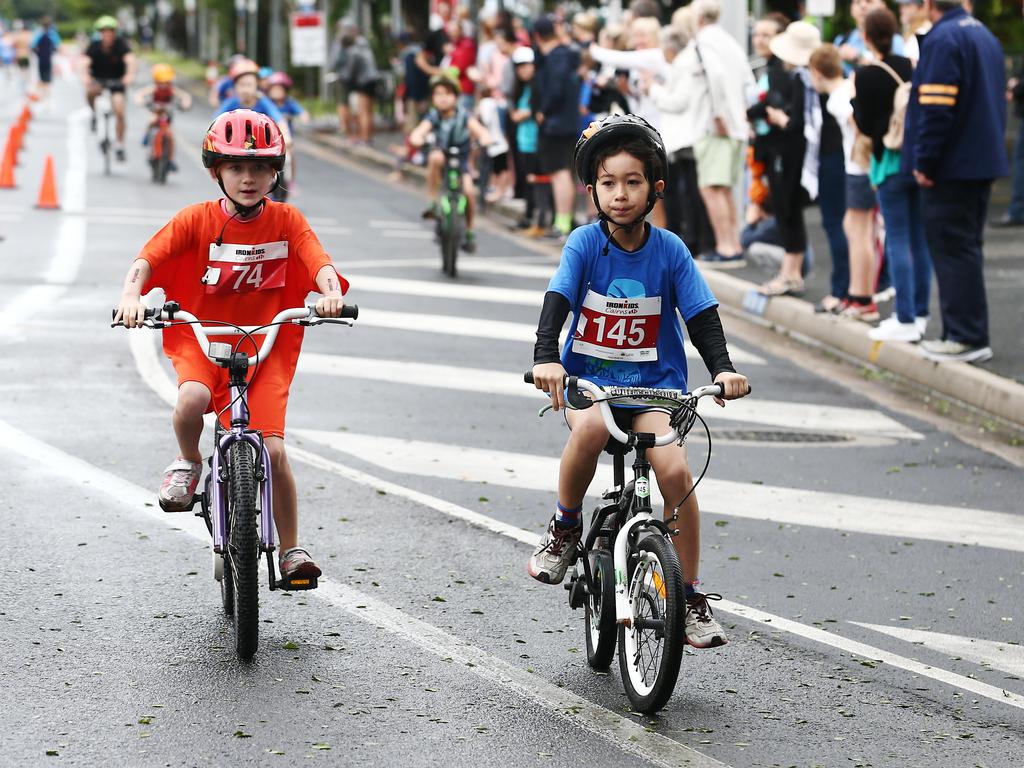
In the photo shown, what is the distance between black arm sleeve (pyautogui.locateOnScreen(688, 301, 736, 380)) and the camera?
5.84m

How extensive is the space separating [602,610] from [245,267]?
1.82 metres

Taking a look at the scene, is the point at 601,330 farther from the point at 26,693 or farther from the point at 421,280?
the point at 421,280

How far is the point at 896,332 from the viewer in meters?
13.0

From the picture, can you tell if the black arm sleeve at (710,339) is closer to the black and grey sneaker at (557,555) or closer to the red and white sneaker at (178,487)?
the black and grey sneaker at (557,555)

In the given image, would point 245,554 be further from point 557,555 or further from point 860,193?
point 860,193

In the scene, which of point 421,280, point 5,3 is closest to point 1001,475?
point 421,280

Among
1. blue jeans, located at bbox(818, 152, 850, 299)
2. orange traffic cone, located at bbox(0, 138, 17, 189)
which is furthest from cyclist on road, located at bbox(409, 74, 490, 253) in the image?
orange traffic cone, located at bbox(0, 138, 17, 189)

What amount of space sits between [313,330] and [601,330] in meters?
8.11

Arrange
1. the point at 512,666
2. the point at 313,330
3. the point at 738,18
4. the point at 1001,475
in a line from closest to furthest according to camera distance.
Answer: the point at 512,666
the point at 1001,475
the point at 313,330
the point at 738,18

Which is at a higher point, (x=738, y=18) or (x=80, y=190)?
(x=738, y=18)

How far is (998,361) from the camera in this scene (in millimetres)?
12289

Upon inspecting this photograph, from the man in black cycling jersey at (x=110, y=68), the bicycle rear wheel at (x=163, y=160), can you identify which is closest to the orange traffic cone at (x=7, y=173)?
the bicycle rear wheel at (x=163, y=160)

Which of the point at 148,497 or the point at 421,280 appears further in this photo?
the point at 421,280

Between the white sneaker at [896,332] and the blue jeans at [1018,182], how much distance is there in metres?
6.61
